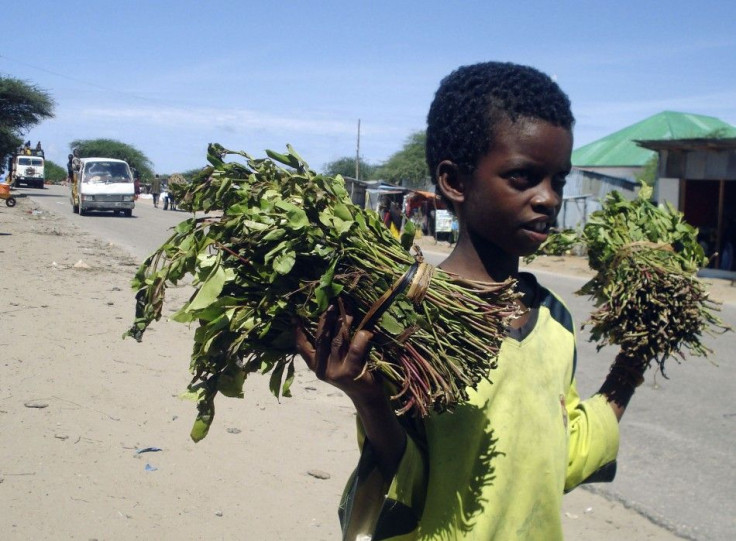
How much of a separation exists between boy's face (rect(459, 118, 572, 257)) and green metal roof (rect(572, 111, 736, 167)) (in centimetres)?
3222

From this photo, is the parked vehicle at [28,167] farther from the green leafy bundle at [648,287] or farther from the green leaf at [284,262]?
the green leaf at [284,262]

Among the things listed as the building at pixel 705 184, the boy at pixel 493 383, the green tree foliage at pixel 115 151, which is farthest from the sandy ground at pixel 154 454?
the green tree foliage at pixel 115 151

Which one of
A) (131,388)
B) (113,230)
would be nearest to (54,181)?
(113,230)

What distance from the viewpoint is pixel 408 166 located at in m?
47.9

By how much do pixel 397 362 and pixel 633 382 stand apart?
94cm

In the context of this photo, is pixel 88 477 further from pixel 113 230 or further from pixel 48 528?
pixel 113 230

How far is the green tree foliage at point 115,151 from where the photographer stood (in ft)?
236

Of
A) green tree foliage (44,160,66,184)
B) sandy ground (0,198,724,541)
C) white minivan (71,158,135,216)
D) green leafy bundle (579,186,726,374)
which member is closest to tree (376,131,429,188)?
white minivan (71,158,135,216)

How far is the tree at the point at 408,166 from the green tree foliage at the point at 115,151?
87.5 feet

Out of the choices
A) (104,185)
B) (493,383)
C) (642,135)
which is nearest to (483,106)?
(493,383)

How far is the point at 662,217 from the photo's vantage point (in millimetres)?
2334

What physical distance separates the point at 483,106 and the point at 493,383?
1.86 ft

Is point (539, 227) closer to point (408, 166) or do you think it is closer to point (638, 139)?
point (638, 139)

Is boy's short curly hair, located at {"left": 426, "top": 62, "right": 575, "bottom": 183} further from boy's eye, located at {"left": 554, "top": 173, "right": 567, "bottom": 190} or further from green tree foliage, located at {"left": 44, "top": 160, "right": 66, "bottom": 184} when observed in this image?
green tree foliage, located at {"left": 44, "top": 160, "right": 66, "bottom": 184}
